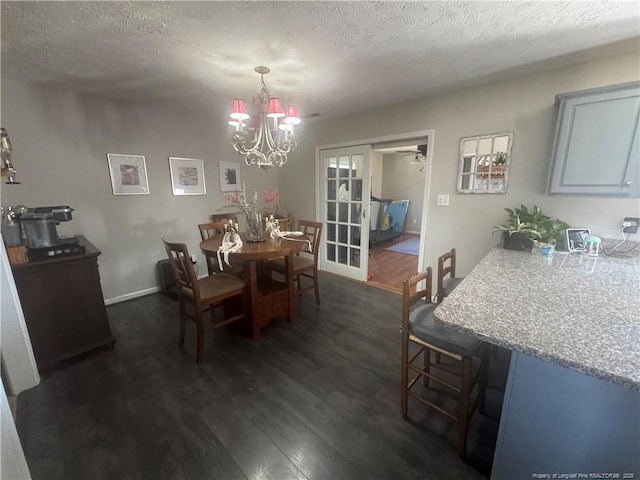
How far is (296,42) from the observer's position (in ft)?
5.31

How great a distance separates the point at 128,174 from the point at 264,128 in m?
1.84

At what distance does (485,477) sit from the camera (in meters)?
1.17

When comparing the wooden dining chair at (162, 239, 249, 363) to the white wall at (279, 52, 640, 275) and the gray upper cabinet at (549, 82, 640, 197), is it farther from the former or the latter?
the gray upper cabinet at (549, 82, 640, 197)

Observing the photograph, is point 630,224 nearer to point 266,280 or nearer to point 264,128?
point 264,128

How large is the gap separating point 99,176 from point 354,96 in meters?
2.80

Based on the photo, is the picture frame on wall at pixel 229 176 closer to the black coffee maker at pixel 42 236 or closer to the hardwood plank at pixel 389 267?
the black coffee maker at pixel 42 236

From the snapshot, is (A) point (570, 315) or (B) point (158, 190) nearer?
(A) point (570, 315)

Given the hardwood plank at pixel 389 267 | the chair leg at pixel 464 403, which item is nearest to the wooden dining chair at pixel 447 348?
the chair leg at pixel 464 403

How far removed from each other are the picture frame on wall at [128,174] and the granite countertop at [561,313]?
3320mm

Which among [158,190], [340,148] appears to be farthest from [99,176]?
[340,148]

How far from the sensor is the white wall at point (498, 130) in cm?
191

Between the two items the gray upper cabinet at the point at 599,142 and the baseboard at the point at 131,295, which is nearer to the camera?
the gray upper cabinet at the point at 599,142

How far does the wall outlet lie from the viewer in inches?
71.0

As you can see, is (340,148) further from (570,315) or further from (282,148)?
(570,315)
